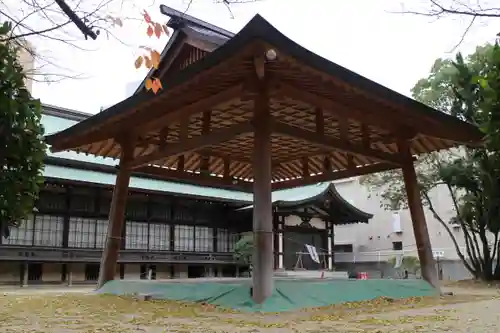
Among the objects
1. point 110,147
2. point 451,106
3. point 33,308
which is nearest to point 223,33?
point 110,147

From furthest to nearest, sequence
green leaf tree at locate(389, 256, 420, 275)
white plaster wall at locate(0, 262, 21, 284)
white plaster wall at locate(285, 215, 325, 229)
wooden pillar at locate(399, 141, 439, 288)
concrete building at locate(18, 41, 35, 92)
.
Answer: white plaster wall at locate(285, 215, 325, 229) → green leaf tree at locate(389, 256, 420, 275) → white plaster wall at locate(0, 262, 21, 284) → wooden pillar at locate(399, 141, 439, 288) → concrete building at locate(18, 41, 35, 92)

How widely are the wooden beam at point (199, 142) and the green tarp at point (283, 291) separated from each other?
245cm

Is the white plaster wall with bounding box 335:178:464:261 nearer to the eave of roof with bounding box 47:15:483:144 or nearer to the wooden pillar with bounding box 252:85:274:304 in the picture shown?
the eave of roof with bounding box 47:15:483:144

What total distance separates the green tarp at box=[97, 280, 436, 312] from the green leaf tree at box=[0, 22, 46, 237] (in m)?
4.62

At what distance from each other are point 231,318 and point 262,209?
5.80 ft

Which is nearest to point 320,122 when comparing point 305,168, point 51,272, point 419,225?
point 419,225

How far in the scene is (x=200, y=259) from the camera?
2083 cm

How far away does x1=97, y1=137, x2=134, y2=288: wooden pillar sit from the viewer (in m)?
10.5

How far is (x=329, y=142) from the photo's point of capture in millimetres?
9227

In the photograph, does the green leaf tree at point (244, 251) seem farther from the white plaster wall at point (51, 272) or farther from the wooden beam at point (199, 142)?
the wooden beam at point (199, 142)

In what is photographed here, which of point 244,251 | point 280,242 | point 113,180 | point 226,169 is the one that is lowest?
point 244,251

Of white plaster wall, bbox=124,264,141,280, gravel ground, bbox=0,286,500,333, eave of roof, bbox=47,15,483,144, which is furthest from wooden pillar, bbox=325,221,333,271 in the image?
gravel ground, bbox=0,286,500,333

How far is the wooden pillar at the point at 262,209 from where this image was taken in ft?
24.0

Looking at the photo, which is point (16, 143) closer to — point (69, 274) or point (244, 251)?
point (69, 274)
